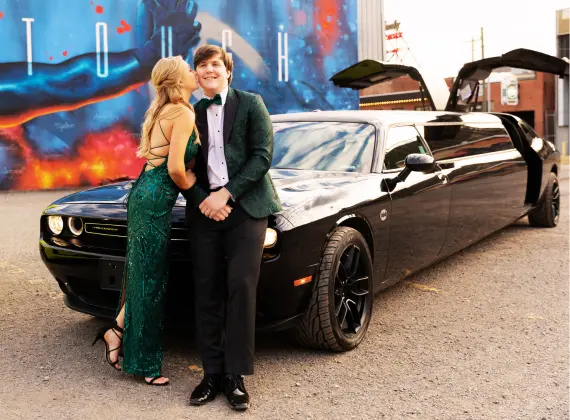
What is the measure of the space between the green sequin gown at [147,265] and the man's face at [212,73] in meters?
0.28

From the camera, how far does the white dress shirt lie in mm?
3318

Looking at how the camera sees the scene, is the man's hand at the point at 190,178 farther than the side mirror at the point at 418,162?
No

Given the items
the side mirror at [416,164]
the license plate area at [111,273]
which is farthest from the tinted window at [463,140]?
the license plate area at [111,273]

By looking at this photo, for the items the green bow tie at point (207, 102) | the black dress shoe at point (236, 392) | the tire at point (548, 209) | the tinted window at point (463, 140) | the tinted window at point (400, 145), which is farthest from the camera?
the tire at point (548, 209)

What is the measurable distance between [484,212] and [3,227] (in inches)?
278

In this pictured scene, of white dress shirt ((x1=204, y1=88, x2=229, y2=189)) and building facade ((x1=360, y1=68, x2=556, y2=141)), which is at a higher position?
building facade ((x1=360, y1=68, x2=556, y2=141))

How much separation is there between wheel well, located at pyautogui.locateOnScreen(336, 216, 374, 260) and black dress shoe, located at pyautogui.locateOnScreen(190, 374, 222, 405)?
1.21 metres

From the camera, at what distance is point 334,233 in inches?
154

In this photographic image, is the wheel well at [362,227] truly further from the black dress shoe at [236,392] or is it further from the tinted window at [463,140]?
the tinted window at [463,140]

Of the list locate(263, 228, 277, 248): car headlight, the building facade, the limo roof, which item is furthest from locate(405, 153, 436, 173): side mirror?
the building facade

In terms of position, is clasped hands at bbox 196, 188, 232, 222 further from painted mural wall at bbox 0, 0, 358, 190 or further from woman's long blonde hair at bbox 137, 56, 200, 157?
painted mural wall at bbox 0, 0, 358, 190

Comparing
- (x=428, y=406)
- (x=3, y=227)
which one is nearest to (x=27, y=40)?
(x=3, y=227)

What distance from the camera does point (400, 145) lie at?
511 centimetres

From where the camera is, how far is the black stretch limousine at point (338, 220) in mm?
3625
